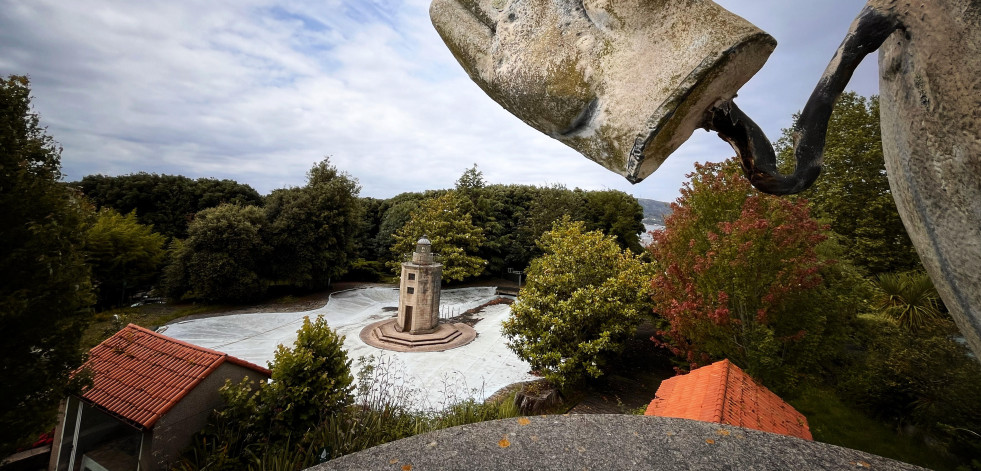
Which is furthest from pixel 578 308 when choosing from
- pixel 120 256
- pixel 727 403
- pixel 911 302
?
pixel 120 256

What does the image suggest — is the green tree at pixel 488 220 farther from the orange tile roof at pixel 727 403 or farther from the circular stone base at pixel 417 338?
the orange tile roof at pixel 727 403

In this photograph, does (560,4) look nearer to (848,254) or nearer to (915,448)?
(915,448)

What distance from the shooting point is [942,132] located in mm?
1289

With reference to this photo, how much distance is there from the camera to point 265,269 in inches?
901

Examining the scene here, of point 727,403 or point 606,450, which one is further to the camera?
point 727,403

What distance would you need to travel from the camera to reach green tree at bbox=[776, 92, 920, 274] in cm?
1540

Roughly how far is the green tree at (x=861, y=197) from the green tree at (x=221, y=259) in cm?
2473

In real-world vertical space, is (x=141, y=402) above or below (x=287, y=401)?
above

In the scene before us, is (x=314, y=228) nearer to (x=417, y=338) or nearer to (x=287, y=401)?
(x=417, y=338)

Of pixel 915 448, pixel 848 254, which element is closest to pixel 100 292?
pixel 915 448

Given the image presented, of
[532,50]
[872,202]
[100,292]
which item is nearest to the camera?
[532,50]

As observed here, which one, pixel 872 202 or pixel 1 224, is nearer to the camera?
pixel 1 224

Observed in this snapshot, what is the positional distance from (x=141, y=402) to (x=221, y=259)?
15.8m

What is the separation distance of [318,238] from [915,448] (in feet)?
80.5
